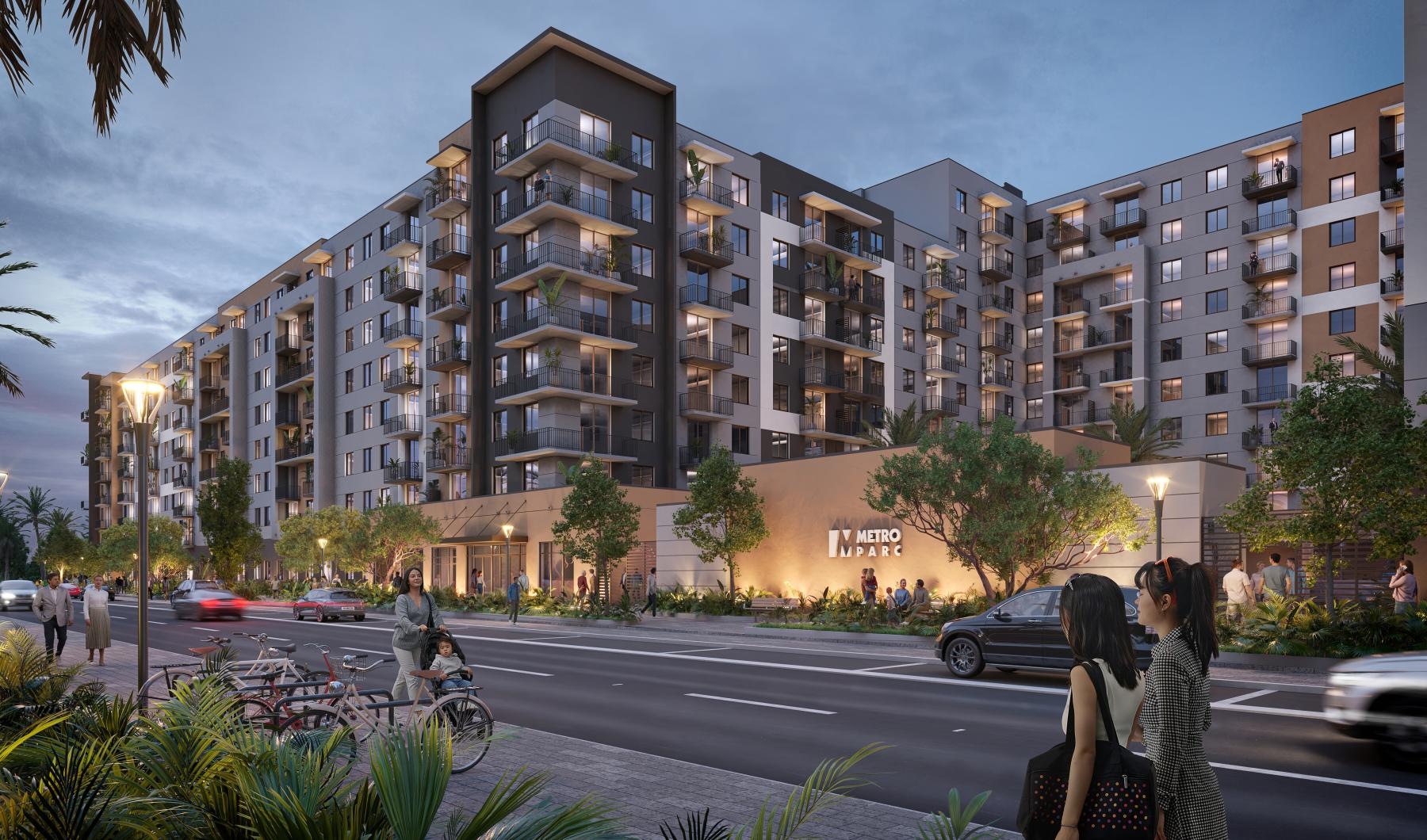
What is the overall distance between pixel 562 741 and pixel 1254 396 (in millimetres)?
54210

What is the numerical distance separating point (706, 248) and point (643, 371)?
24.5 ft

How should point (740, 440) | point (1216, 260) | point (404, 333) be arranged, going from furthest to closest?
1. point (404, 333)
2. point (1216, 260)
3. point (740, 440)

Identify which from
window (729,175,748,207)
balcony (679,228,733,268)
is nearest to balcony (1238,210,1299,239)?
window (729,175,748,207)

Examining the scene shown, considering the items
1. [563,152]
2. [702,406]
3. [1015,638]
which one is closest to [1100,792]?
[1015,638]

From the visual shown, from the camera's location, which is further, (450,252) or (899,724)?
(450,252)

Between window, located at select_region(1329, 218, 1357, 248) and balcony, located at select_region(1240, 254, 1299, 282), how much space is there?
1.94 meters

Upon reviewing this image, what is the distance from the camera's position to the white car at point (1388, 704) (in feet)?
31.4

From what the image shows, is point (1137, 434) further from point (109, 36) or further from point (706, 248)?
point (109, 36)

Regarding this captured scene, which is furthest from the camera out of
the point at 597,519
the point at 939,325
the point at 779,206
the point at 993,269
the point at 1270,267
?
the point at 993,269

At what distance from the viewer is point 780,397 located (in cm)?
5575

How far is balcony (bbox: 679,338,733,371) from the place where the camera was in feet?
168

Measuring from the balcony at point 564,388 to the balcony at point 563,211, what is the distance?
7567 millimetres

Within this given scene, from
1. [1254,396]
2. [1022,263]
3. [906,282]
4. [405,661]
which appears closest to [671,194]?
[906,282]

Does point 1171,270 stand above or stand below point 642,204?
below
